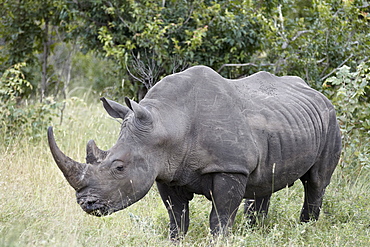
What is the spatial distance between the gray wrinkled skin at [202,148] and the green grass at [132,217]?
37 cm

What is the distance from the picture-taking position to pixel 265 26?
9.29 metres

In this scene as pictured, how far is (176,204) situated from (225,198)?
0.64 m

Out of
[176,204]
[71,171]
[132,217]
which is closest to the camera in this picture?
[71,171]

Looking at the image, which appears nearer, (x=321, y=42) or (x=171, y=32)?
(x=171, y=32)

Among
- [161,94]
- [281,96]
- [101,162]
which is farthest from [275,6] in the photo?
[101,162]

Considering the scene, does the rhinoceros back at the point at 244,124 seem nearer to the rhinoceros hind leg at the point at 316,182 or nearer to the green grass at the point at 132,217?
the rhinoceros hind leg at the point at 316,182

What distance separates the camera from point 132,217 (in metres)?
5.65

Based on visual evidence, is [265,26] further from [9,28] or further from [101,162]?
[101,162]

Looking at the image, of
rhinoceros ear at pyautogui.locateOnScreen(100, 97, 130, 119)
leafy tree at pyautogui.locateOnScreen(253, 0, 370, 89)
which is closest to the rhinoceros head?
rhinoceros ear at pyautogui.locateOnScreen(100, 97, 130, 119)

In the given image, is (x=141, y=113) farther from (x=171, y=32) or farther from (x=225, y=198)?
(x=171, y=32)

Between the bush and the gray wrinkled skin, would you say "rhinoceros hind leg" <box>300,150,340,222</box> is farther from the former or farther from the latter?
the bush

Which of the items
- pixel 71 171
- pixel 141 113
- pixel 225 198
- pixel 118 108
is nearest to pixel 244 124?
pixel 225 198

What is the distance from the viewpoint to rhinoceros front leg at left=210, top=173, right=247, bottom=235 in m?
5.02

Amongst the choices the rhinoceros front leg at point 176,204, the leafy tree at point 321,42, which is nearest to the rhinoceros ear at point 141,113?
the rhinoceros front leg at point 176,204
